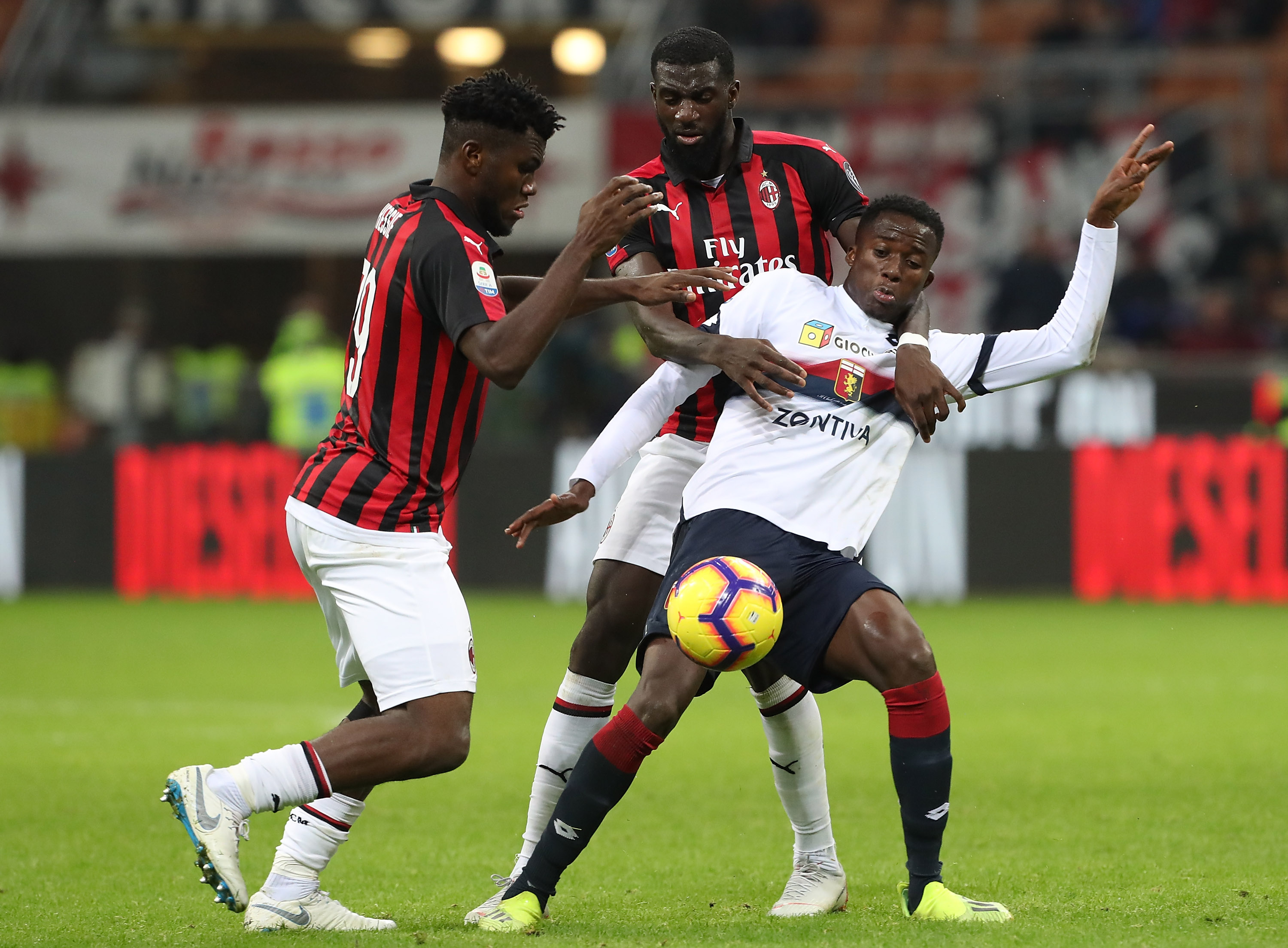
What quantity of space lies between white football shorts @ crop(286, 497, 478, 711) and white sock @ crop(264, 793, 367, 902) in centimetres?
42

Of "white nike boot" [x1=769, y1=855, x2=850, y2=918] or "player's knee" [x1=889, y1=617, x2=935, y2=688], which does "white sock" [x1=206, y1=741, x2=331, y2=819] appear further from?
"player's knee" [x1=889, y1=617, x2=935, y2=688]

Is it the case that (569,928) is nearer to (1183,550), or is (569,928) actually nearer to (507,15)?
(1183,550)

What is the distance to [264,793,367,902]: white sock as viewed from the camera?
15.1 ft

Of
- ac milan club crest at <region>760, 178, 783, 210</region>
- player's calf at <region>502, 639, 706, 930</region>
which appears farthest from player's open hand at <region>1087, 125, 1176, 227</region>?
player's calf at <region>502, 639, 706, 930</region>

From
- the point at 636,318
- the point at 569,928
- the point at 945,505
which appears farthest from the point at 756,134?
the point at 945,505

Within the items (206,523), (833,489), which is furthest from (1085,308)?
(206,523)

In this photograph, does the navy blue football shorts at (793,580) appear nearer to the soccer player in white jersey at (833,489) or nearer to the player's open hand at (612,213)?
the soccer player in white jersey at (833,489)

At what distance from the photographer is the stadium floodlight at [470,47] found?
2000 centimetres

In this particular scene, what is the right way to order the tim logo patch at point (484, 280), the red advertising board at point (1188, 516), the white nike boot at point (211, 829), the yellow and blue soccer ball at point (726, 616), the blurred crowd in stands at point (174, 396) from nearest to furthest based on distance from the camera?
the white nike boot at point (211, 829), the tim logo patch at point (484, 280), the yellow and blue soccer ball at point (726, 616), the red advertising board at point (1188, 516), the blurred crowd in stands at point (174, 396)

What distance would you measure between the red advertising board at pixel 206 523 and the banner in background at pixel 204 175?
3.74 meters

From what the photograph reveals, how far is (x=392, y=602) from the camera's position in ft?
14.4

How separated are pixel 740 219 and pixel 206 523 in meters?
10.3

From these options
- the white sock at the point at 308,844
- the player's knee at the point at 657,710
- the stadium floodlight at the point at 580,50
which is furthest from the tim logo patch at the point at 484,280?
the stadium floodlight at the point at 580,50

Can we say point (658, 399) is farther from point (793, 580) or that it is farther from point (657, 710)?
point (657, 710)
